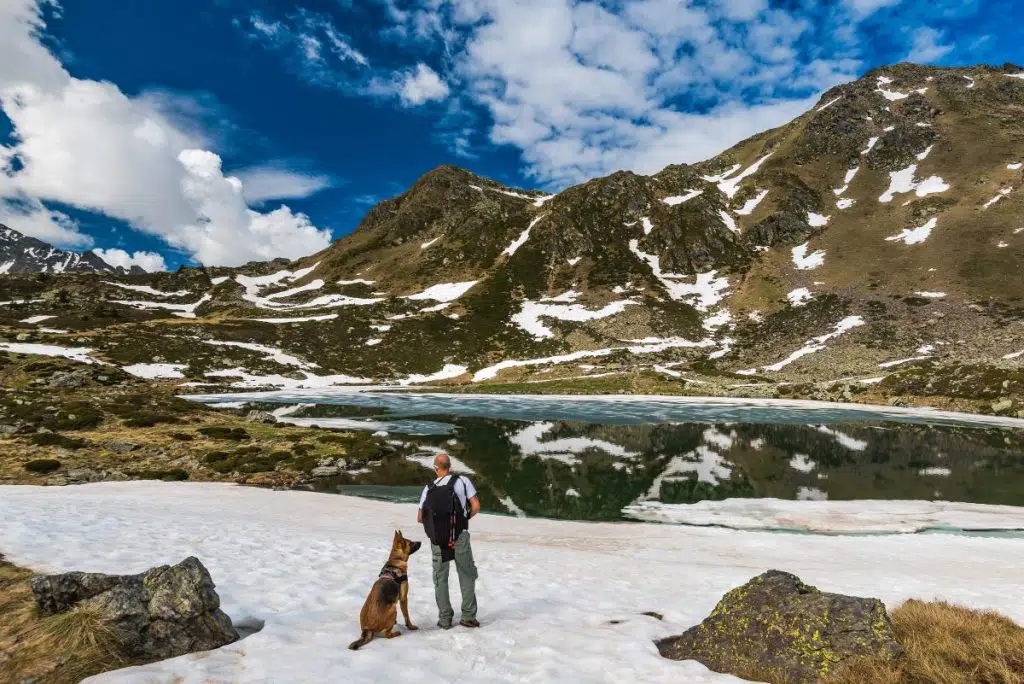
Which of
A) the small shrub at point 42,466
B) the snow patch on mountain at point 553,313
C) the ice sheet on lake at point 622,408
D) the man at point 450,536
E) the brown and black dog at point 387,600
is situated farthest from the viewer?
the snow patch on mountain at point 553,313

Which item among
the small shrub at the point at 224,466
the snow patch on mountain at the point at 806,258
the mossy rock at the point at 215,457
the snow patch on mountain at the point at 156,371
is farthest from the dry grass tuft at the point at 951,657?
the snow patch on mountain at the point at 806,258

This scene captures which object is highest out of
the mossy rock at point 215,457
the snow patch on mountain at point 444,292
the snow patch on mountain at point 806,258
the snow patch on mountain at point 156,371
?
the snow patch on mountain at point 806,258

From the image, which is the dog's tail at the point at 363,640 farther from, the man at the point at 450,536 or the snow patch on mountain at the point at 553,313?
the snow patch on mountain at the point at 553,313

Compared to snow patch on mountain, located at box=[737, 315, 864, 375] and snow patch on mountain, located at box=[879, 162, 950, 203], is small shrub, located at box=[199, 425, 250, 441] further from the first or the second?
snow patch on mountain, located at box=[879, 162, 950, 203]

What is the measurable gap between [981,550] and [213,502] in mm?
30399

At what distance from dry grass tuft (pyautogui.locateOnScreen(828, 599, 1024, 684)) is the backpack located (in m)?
6.08

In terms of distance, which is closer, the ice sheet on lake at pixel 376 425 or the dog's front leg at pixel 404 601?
the dog's front leg at pixel 404 601

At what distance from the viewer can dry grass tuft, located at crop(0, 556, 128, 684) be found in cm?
638

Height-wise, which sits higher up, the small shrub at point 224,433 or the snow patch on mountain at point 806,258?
the snow patch on mountain at point 806,258

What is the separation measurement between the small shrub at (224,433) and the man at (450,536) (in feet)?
112

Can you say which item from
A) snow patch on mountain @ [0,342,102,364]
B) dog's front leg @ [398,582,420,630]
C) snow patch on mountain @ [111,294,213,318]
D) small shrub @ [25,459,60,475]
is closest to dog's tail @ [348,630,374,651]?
dog's front leg @ [398,582,420,630]

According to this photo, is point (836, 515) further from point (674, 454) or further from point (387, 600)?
point (387, 600)

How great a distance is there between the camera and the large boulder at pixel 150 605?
7277mm

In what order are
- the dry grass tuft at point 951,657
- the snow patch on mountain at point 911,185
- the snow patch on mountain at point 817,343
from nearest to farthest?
1. the dry grass tuft at point 951,657
2. the snow patch on mountain at point 817,343
3. the snow patch on mountain at point 911,185
